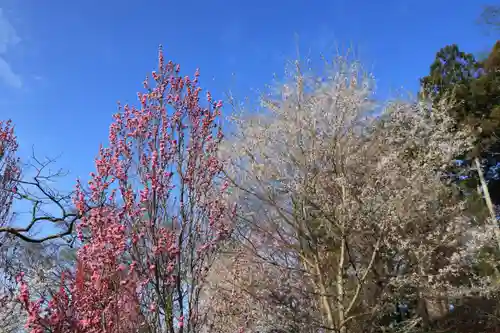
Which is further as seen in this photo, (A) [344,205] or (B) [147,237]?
(A) [344,205]

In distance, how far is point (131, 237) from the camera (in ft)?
13.1

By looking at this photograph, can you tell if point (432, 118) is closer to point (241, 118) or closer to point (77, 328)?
point (241, 118)

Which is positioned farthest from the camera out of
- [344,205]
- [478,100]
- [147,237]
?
[478,100]

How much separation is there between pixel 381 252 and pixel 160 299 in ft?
19.5

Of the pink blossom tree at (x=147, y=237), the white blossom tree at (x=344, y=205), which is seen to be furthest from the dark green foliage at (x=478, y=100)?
the pink blossom tree at (x=147, y=237)

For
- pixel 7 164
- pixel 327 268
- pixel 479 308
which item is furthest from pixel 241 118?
pixel 479 308

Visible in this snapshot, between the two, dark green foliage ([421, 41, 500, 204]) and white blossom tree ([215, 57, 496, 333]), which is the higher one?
dark green foliage ([421, 41, 500, 204])

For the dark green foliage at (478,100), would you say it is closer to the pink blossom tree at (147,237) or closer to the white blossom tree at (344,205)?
the white blossom tree at (344,205)

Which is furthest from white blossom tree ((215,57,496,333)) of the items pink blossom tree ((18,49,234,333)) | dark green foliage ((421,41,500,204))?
dark green foliage ((421,41,500,204))

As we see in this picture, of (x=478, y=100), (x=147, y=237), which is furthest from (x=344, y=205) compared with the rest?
(x=478, y=100)

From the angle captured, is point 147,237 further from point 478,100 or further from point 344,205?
point 478,100

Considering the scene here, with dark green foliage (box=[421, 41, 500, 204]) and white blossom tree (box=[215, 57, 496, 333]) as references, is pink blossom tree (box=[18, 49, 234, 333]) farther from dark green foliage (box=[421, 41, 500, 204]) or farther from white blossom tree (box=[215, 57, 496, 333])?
dark green foliage (box=[421, 41, 500, 204])

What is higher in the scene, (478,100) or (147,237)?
(478,100)

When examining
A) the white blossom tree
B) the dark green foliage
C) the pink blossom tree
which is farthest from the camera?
the dark green foliage
